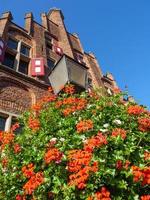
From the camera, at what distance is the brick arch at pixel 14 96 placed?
39.0 feet

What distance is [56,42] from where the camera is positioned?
66.5 feet

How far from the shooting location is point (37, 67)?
49.0 feet

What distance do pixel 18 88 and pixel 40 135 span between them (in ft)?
21.8

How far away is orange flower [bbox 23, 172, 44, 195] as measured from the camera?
538cm

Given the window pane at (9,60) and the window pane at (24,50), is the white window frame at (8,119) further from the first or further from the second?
the window pane at (24,50)

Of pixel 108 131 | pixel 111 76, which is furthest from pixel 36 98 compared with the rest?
pixel 111 76

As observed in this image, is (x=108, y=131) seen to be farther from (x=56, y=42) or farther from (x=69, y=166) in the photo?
(x=56, y=42)

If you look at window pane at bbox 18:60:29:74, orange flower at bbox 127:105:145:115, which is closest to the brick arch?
window pane at bbox 18:60:29:74

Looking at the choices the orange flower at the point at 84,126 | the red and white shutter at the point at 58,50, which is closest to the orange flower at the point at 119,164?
the orange flower at the point at 84,126

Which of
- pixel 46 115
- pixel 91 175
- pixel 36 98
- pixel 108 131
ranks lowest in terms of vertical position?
pixel 91 175

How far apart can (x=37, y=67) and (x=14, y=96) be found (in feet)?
9.67

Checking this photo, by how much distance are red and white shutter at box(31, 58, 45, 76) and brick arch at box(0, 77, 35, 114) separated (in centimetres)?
144

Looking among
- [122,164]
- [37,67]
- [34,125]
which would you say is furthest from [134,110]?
[37,67]

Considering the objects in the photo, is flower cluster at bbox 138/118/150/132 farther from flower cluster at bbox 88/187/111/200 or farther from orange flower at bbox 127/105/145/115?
flower cluster at bbox 88/187/111/200
